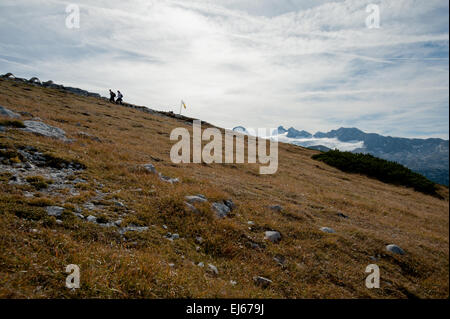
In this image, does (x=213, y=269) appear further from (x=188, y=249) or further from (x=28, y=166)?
(x=28, y=166)

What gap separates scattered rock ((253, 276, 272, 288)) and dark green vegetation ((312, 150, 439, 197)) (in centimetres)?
4298

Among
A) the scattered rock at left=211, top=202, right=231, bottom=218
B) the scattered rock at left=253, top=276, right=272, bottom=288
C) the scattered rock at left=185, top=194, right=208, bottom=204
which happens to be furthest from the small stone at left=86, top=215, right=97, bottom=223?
the scattered rock at left=253, top=276, right=272, bottom=288

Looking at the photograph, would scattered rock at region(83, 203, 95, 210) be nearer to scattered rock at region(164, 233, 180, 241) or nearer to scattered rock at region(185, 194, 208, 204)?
scattered rock at region(164, 233, 180, 241)

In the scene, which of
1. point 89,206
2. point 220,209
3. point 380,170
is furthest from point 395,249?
point 380,170

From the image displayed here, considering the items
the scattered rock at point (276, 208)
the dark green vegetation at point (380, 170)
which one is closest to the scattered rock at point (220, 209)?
the scattered rock at point (276, 208)

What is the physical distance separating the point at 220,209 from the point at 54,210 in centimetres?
658

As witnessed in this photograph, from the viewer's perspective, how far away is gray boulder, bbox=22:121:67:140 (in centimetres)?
1579

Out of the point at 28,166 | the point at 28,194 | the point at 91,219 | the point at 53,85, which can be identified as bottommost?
the point at 91,219

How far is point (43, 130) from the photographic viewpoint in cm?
1650
